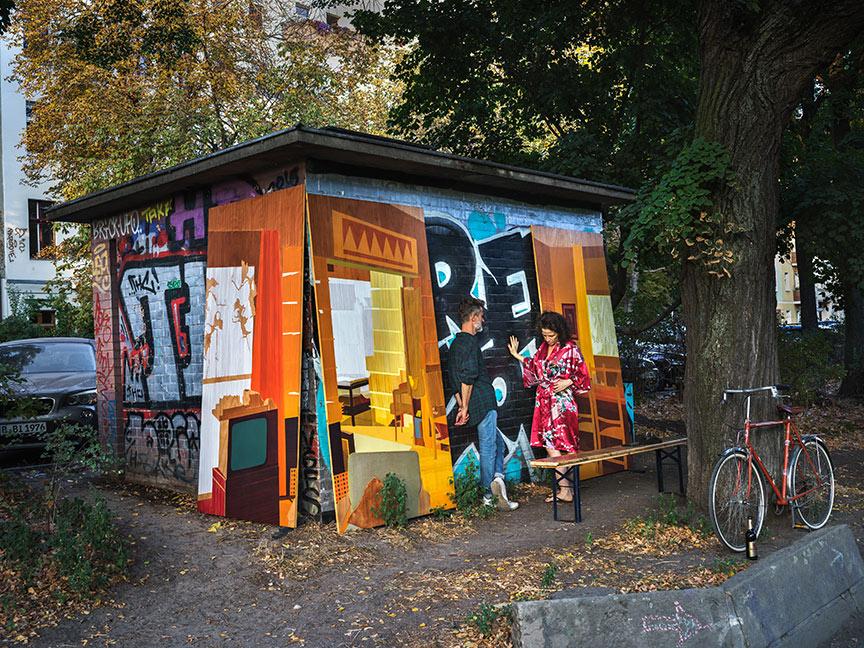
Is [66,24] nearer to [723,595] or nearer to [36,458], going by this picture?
[36,458]

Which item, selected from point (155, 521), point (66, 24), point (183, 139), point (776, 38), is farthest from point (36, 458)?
point (66, 24)

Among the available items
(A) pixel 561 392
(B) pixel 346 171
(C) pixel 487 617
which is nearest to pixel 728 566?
(C) pixel 487 617

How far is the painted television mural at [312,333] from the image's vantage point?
6961 mm

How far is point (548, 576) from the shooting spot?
5.36 meters

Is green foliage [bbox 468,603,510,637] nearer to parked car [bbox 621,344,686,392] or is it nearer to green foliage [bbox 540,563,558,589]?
green foliage [bbox 540,563,558,589]

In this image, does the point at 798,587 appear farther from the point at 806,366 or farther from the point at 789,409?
the point at 806,366

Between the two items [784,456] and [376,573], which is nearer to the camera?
[376,573]

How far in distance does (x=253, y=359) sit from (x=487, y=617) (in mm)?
3638

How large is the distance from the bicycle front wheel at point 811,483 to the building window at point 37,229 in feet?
83.3

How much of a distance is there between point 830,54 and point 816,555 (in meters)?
3.91

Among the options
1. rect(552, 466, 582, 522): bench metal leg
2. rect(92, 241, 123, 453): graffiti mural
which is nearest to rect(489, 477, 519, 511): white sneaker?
rect(552, 466, 582, 522): bench metal leg

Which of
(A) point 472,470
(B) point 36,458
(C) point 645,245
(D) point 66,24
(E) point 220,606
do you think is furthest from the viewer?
(D) point 66,24

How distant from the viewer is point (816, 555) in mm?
5430

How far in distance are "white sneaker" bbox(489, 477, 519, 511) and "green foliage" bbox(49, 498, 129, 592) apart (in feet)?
11.5
